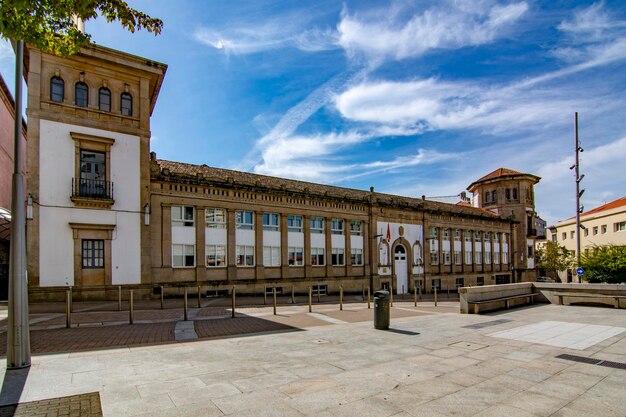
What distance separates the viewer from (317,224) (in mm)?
30625

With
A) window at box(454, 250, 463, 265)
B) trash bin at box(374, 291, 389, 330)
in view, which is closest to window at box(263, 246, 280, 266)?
trash bin at box(374, 291, 389, 330)

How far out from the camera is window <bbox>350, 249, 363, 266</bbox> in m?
32.5

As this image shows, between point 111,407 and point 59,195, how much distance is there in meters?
17.7

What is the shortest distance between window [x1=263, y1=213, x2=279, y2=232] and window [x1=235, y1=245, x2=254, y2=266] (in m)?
1.99

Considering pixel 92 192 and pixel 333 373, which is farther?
pixel 92 192

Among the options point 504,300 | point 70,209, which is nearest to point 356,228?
point 504,300

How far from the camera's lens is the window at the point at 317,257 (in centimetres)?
2997

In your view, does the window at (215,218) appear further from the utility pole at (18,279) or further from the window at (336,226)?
the utility pole at (18,279)

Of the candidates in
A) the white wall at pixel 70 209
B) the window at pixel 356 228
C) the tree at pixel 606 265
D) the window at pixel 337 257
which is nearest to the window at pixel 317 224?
the window at pixel 337 257

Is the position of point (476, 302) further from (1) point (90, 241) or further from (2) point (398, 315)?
(1) point (90, 241)

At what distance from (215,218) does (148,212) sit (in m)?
4.48

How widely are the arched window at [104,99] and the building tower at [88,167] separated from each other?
0.05m

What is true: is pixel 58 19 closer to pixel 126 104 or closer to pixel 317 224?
pixel 126 104

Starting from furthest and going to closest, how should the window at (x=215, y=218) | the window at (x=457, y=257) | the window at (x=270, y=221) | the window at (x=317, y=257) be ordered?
1. the window at (x=457, y=257)
2. the window at (x=317, y=257)
3. the window at (x=270, y=221)
4. the window at (x=215, y=218)
